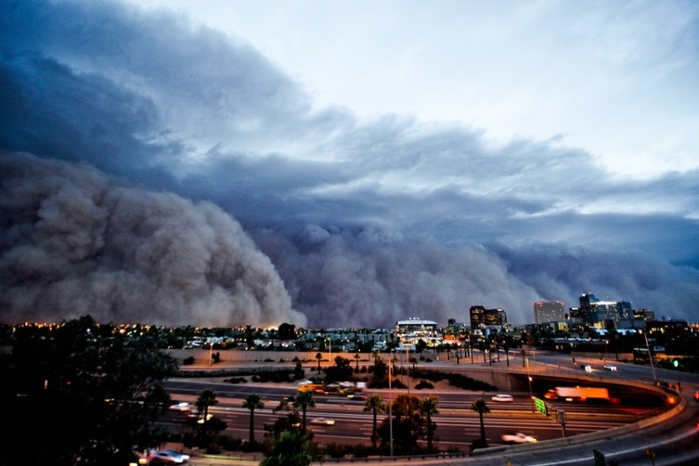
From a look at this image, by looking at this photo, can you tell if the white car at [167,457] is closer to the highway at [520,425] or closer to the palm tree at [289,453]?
the highway at [520,425]

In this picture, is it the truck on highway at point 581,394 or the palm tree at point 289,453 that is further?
the truck on highway at point 581,394

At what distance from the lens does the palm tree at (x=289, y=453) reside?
53.9 ft

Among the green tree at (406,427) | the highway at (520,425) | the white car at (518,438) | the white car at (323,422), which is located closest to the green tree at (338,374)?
the highway at (520,425)

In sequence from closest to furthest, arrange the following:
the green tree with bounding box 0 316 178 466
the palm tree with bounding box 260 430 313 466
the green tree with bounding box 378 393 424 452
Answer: the green tree with bounding box 0 316 178 466 → the palm tree with bounding box 260 430 313 466 → the green tree with bounding box 378 393 424 452

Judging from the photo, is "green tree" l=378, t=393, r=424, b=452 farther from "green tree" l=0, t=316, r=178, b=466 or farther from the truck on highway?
the truck on highway

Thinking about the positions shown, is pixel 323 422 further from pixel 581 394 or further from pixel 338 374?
pixel 581 394

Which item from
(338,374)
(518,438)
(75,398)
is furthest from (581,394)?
(75,398)

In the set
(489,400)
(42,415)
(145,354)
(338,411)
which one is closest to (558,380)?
(489,400)

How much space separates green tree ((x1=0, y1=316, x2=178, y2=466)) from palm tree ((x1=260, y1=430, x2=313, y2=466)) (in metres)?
5.52

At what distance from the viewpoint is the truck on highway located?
45688 mm

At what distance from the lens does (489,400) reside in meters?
48.8

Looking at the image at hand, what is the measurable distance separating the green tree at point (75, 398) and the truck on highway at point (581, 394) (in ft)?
162

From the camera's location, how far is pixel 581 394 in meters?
46.7

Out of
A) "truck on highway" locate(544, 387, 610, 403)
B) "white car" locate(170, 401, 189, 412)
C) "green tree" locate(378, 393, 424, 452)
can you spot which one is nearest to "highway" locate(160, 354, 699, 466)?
"truck on highway" locate(544, 387, 610, 403)
